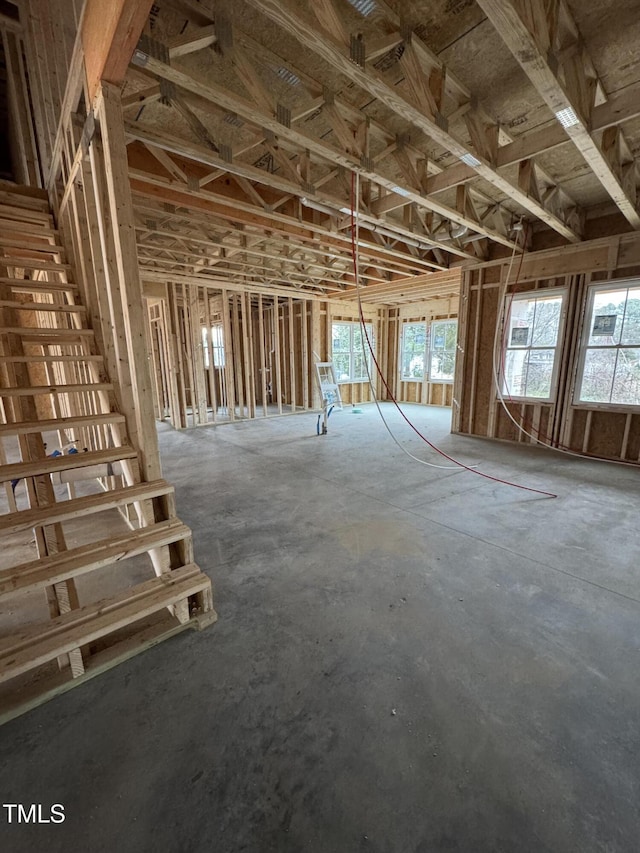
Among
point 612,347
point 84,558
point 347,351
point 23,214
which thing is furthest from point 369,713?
point 347,351

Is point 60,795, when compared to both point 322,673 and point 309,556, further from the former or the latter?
point 309,556

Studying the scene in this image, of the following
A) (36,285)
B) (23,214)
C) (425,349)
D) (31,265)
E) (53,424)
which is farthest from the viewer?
(425,349)

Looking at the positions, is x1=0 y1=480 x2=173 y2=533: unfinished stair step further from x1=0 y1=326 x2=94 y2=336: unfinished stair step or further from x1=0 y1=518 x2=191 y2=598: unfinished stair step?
x1=0 y1=326 x2=94 y2=336: unfinished stair step

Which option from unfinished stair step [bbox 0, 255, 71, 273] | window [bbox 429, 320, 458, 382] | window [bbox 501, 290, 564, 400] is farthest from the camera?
window [bbox 429, 320, 458, 382]

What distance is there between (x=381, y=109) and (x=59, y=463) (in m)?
3.48

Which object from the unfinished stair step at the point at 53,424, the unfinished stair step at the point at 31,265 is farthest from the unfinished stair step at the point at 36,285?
the unfinished stair step at the point at 53,424

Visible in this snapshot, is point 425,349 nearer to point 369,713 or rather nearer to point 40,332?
point 40,332

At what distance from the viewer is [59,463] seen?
1.96 m

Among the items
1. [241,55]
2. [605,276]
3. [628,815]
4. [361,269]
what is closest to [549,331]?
[605,276]

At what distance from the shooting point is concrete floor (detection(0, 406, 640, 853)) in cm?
114

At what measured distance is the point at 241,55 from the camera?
2141 millimetres

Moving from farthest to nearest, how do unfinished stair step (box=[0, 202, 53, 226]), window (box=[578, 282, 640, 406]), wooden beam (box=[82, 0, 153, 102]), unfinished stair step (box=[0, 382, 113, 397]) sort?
window (box=[578, 282, 640, 406]) → unfinished stair step (box=[0, 202, 53, 226]) → unfinished stair step (box=[0, 382, 113, 397]) → wooden beam (box=[82, 0, 153, 102])

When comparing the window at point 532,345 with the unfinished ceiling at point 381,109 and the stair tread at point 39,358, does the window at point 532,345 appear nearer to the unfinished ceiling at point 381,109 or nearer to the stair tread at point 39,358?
the unfinished ceiling at point 381,109

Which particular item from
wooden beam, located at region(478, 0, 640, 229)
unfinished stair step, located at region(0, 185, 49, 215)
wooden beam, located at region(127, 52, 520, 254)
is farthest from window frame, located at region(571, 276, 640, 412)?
unfinished stair step, located at region(0, 185, 49, 215)
